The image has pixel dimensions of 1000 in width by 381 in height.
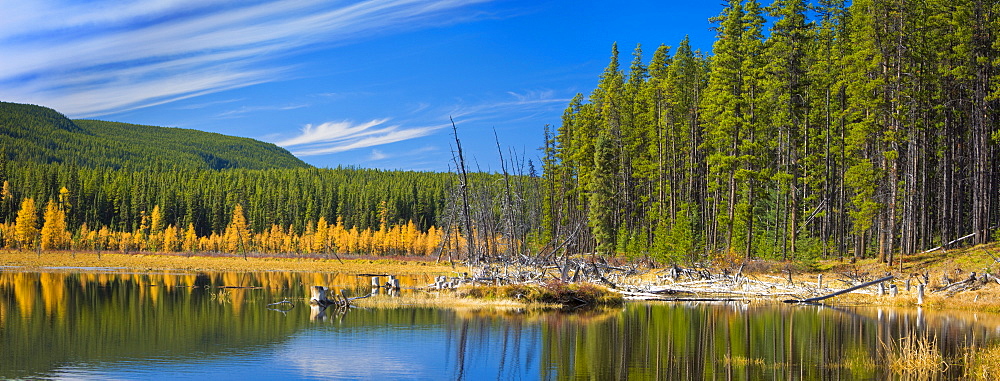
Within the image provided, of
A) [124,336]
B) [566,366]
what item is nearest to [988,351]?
[566,366]

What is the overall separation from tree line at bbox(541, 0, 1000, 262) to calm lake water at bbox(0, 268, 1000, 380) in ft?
35.9

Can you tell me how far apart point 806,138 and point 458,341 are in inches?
1276

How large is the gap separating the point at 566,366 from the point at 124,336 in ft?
42.0

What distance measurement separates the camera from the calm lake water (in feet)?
57.6

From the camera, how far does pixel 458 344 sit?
859 inches

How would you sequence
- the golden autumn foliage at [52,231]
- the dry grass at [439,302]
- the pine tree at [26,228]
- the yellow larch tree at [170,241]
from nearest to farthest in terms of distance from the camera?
the dry grass at [439,302] < the pine tree at [26,228] < the golden autumn foliage at [52,231] < the yellow larch tree at [170,241]

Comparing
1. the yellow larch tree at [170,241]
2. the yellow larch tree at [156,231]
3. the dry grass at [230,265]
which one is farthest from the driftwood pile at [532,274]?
the yellow larch tree at [156,231]

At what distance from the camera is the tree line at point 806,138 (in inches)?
1615

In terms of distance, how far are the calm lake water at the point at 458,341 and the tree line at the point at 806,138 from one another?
35.9 feet

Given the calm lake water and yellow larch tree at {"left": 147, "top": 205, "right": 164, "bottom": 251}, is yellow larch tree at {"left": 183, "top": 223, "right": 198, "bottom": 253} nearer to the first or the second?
yellow larch tree at {"left": 147, "top": 205, "right": 164, "bottom": 251}

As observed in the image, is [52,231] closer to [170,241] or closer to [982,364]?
[170,241]

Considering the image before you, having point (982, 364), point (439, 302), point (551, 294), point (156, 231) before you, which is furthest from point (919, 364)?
point (156, 231)

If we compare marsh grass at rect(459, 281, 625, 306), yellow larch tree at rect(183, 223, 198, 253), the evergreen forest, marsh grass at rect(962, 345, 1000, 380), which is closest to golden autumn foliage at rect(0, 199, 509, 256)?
yellow larch tree at rect(183, 223, 198, 253)

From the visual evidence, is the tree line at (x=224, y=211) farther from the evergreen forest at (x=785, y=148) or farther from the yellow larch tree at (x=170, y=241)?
the evergreen forest at (x=785, y=148)
